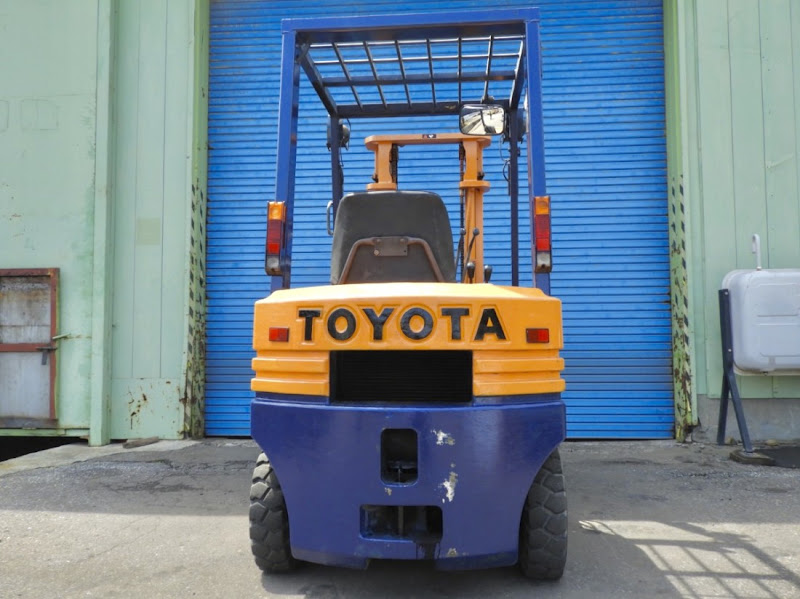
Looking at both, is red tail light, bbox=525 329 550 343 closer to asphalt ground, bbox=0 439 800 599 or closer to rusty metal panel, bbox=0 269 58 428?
asphalt ground, bbox=0 439 800 599

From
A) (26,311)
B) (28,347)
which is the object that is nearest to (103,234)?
(26,311)

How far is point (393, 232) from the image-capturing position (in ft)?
11.4

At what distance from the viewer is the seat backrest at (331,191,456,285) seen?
345cm

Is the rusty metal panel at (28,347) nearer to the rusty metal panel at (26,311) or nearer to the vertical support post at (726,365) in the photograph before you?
the rusty metal panel at (26,311)

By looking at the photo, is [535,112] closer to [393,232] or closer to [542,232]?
[542,232]

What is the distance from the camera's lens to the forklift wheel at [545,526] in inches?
115

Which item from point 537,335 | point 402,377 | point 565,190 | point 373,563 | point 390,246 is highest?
point 565,190

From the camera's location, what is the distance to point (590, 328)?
22.4 feet

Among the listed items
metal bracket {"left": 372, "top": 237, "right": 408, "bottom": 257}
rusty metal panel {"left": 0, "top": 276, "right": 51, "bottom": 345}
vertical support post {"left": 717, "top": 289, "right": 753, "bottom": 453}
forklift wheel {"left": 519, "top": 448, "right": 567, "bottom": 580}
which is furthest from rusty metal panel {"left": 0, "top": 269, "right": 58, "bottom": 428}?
vertical support post {"left": 717, "top": 289, "right": 753, "bottom": 453}

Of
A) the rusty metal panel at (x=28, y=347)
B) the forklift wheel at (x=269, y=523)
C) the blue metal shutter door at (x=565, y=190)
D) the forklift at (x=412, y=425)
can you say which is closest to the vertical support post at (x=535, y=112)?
the forklift at (x=412, y=425)

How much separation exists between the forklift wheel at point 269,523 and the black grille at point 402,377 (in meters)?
0.56

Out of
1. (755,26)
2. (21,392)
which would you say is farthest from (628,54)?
(21,392)

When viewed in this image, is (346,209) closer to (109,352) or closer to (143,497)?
(143,497)

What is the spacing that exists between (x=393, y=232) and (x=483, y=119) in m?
0.94
